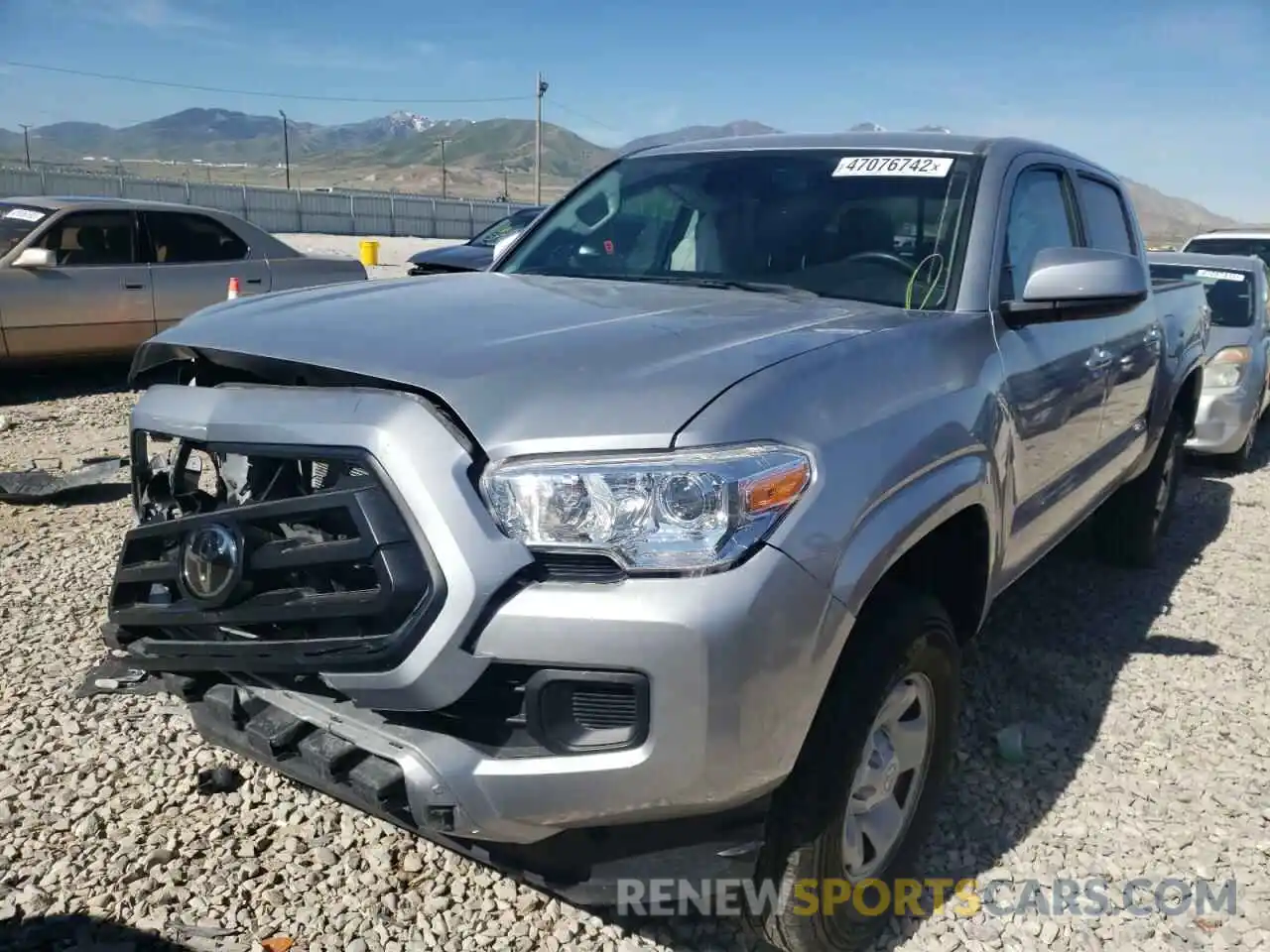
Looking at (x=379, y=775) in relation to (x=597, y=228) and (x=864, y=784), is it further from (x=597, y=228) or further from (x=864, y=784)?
(x=597, y=228)

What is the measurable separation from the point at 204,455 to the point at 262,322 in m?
0.35

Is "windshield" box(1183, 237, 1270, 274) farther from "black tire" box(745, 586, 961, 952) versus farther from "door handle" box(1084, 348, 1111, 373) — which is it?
"black tire" box(745, 586, 961, 952)

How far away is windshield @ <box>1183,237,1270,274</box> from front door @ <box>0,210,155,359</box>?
9.91 meters

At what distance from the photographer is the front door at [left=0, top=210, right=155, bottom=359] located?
775 cm

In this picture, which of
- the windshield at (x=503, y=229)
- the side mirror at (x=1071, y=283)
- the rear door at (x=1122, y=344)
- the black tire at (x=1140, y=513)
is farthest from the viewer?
the windshield at (x=503, y=229)

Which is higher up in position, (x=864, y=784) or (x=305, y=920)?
(x=864, y=784)

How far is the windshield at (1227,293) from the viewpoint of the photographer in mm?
7801

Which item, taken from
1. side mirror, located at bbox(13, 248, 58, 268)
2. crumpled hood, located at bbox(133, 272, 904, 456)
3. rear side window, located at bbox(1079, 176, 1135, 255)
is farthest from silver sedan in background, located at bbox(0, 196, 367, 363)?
rear side window, located at bbox(1079, 176, 1135, 255)

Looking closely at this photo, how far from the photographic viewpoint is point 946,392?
248cm

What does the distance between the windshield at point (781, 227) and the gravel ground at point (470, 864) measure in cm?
158

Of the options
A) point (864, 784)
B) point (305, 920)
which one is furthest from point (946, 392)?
point (305, 920)

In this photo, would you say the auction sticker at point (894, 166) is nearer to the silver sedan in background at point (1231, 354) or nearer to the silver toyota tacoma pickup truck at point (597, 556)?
the silver toyota tacoma pickup truck at point (597, 556)

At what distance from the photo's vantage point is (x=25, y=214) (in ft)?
26.9

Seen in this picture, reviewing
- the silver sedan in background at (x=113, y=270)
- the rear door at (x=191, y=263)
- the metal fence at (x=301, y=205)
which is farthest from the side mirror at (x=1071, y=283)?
the metal fence at (x=301, y=205)
